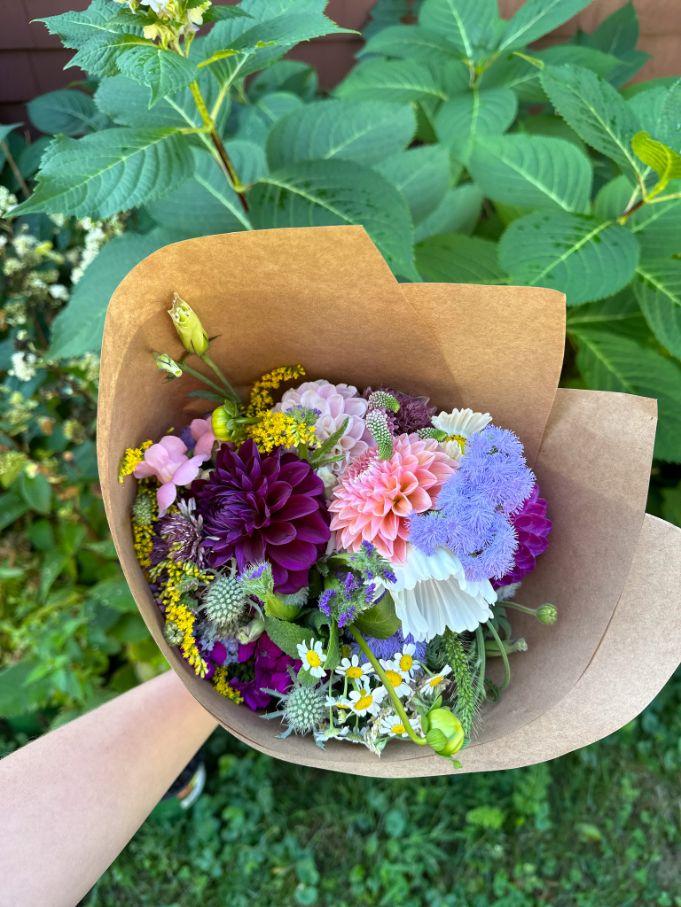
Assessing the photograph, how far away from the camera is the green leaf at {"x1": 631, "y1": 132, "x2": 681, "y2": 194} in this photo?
70 cm

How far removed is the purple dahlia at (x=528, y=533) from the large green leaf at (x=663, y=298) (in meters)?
0.40

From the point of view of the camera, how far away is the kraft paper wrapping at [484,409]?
55cm

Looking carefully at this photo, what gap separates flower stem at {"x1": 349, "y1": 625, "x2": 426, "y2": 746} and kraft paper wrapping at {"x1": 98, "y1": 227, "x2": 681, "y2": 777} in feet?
0.21

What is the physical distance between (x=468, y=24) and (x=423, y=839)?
1.39m

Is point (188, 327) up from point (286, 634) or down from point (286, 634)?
up

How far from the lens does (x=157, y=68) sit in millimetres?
538

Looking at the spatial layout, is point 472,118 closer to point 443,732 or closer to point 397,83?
point 397,83

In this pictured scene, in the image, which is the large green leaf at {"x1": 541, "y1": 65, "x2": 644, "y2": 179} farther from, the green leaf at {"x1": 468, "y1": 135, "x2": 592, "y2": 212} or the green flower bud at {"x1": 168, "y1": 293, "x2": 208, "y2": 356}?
the green flower bud at {"x1": 168, "y1": 293, "x2": 208, "y2": 356}

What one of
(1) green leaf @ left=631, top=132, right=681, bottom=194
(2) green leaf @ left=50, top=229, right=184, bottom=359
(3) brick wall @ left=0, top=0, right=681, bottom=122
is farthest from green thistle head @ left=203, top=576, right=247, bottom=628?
(3) brick wall @ left=0, top=0, right=681, bottom=122

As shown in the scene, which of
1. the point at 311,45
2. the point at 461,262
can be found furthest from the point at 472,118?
the point at 311,45

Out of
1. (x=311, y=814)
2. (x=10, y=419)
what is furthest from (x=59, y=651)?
(x=311, y=814)

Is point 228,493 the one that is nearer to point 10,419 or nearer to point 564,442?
point 564,442

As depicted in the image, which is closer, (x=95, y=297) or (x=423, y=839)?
(x=95, y=297)

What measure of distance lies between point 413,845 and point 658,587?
89 centimetres
